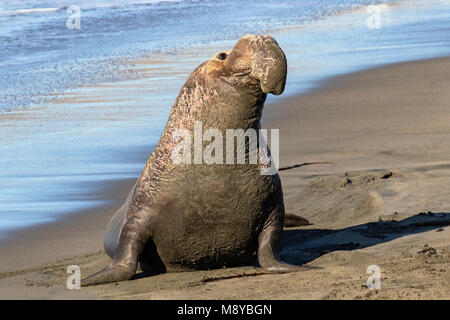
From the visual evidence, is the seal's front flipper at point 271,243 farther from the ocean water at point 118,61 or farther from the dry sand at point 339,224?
the ocean water at point 118,61

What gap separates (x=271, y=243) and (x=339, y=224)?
4.78 feet

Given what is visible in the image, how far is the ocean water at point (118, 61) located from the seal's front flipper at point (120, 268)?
6.46 ft

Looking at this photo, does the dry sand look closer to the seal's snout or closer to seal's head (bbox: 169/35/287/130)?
seal's head (bbox: 169/35/287/130)

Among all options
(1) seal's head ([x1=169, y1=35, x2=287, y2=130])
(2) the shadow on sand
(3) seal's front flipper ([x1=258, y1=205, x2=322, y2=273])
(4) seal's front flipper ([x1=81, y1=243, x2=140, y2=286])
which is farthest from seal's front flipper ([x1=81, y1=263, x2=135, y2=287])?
(2) the shadow on sand

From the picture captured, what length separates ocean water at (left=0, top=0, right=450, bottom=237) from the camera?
8.99 metres

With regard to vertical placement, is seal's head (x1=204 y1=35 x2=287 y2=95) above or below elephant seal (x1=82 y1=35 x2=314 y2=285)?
above

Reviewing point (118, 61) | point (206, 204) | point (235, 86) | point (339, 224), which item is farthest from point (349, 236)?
point (118, 61)

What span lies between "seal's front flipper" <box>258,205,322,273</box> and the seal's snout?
95 cm

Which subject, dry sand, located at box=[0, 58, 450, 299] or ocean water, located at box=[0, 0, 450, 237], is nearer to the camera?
dry sand, located at box=[0, 58, 450, 299]

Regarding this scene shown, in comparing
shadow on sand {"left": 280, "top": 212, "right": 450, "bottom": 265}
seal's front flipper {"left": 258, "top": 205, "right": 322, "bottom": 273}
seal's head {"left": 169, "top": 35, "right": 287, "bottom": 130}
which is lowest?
shadow on sand {"left": 280, "top": 212, "right": 450, "bottom": 265}

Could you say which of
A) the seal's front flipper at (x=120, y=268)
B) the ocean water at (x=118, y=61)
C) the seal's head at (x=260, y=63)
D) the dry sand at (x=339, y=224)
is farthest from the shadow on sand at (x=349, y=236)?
the ocean water at (x=118, y=61)

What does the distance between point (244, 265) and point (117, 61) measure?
11.8 metres
